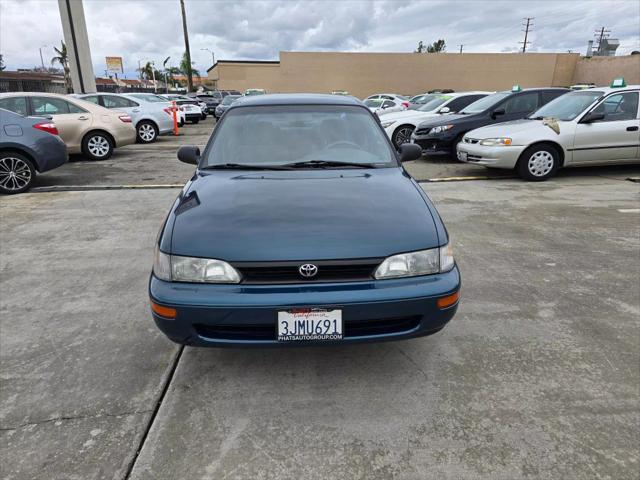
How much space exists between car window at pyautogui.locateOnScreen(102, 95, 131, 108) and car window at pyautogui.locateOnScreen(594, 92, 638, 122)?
12.4 meters

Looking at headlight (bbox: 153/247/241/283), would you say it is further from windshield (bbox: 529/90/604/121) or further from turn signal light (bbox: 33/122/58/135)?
windshield (bbox: 529/90/604/121)

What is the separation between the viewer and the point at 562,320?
10.4ft

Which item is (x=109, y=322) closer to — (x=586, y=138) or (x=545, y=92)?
(x=586, y=138)

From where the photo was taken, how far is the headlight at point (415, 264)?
7.36 feet

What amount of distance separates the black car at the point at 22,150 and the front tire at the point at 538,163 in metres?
7.94

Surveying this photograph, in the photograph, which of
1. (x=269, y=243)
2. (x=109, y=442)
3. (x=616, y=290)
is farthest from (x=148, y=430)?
(x=616, y=290)

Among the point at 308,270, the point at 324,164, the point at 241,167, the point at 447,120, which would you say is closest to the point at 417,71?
the point at 447,120

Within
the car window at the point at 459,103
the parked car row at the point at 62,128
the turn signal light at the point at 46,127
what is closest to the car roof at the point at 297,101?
the parked car row at the point at 62,128

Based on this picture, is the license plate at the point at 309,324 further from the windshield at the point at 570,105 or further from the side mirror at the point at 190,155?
the windshield at the point at 570,105

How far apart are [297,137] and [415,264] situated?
163 centimetres

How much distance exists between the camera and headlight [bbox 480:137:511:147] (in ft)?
24.7

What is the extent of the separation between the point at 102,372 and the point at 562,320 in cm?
308

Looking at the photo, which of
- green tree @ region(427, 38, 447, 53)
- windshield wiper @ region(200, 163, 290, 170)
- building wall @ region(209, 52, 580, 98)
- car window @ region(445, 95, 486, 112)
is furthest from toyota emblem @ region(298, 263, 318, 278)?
green tree @ region(427, 38, 447, 53)

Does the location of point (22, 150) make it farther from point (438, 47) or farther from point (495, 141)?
point (438, 47)
